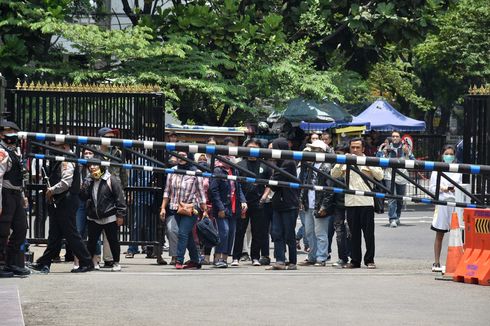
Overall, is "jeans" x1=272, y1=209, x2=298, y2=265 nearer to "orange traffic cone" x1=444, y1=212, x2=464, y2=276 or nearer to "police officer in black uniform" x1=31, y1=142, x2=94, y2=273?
"orange traffic cone" x1=444, y1=212, x2=464, y2=276

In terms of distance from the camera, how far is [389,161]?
16578 mm

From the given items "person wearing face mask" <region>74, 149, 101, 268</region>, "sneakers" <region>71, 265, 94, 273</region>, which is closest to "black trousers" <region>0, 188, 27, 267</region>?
"sneakers" <region>71, 265, 94, 273</region>

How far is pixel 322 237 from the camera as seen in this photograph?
64.3 ft

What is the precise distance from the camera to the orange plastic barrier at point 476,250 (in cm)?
1627

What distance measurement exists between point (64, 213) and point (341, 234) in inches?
162

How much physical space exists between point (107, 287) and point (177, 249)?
3.59 meters

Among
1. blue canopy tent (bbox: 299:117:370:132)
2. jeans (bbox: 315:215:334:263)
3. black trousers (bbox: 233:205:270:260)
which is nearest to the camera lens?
jeans (bbox: 315:215:334:263)

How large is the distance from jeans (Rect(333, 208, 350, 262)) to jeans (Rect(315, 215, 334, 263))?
0.15m

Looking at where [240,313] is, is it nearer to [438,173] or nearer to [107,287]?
[107,287]

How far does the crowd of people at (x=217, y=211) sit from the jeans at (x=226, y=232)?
14 mm

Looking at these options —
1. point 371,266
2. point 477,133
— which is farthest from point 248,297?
point 477,133

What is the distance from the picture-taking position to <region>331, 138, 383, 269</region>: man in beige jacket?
1870 cm

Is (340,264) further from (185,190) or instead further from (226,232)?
(185,190)

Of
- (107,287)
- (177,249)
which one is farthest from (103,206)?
(107,287)
